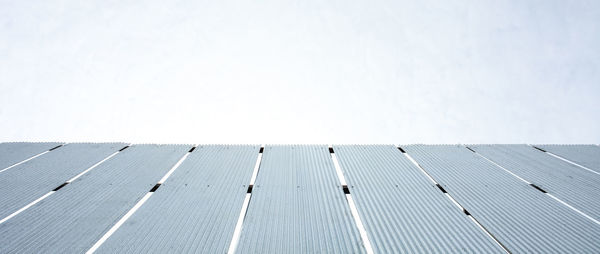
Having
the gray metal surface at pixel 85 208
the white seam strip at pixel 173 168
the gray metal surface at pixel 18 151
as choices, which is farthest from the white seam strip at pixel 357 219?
the gray metal surface at pixel 18 151

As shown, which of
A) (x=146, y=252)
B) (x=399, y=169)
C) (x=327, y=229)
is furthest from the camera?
(x=399, y=169)

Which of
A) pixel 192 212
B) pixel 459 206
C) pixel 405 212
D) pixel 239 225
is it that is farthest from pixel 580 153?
pixel 192 212

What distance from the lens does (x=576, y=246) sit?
3.37 meters

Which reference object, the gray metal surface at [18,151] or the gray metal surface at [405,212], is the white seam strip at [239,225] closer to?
the gray metal surface at [405,212]

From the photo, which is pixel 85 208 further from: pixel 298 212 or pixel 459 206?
pixel 459 206

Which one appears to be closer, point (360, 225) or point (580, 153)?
point (360, 225)

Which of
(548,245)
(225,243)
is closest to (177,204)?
(225,243)

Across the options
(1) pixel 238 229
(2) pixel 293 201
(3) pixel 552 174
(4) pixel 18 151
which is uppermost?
(4) pixel 18 151

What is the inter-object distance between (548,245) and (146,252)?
17.4 feet

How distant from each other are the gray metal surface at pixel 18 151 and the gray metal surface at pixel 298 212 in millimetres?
5758

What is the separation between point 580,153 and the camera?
A: 659cm

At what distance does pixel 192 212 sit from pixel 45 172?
3891 millimetres

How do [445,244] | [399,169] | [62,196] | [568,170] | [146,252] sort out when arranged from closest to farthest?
[146,252] → [445,244] → [62,196] → [399,169] → [568,170]

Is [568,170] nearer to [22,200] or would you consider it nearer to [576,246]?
[576,246]
